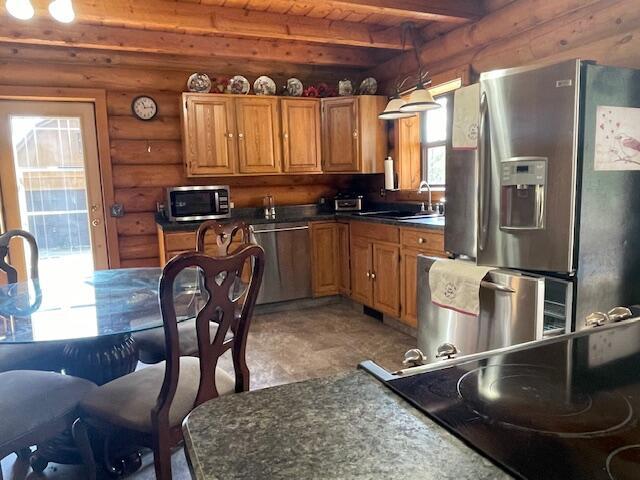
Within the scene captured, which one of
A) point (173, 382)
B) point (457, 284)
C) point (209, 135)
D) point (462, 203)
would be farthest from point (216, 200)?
point (173, 382)

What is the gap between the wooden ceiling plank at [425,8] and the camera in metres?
3.09

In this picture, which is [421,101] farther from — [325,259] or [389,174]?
[325,259]

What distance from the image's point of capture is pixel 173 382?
4.93 feet

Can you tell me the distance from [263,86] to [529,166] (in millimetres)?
3017

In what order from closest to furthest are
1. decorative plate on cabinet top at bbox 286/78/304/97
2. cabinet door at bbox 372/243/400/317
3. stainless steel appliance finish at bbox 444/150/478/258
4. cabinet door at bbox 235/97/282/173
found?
stainless steel appliance finish at bbox 444/150/478/258, cabinet door at bbox 372/243/400/317, cabinet door at bbox 235/97/282/173, decorative plate on cabinet top at bbox 286/78/304/97

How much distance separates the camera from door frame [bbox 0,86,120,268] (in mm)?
3832

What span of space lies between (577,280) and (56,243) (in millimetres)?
4123

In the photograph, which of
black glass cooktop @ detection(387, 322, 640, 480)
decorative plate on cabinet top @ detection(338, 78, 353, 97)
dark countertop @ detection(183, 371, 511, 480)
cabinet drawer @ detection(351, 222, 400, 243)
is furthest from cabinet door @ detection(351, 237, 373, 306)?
dark countertop @ detection(183, 371, 511, 480)

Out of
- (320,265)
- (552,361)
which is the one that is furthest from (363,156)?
(552,361)

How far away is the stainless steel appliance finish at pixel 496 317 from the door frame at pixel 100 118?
298 cm

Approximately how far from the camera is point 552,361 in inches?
35.6

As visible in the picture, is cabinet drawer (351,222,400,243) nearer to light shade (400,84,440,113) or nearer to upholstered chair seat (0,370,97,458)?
light shade (400,84,440,113)

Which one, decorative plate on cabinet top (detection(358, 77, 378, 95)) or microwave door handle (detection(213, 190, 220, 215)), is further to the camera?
decorative plate on cabinet top (detection(358, 77, 378, 95))

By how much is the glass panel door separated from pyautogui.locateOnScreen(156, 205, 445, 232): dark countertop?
2.24 ft
